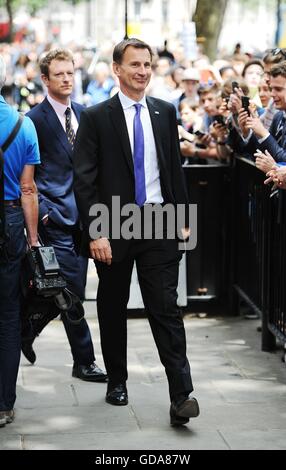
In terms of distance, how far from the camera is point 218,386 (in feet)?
23.9

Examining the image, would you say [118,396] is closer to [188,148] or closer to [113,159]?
[113,159]

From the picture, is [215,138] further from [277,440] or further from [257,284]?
[277,440]

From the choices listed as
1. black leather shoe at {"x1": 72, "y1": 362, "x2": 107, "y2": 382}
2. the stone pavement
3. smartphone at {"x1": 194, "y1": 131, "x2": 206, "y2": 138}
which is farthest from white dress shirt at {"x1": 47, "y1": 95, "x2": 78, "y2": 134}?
smartphone at {"x1": 194, "y1": 131, "x2": 206, "y2": 138}

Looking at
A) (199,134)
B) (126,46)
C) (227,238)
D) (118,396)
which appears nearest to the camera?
(126,46)

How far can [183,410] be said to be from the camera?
6.19 m

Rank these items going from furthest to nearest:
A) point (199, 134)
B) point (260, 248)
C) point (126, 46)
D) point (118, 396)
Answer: point (199, 134), point (260, 248), point (118, 396), point (126, 46)

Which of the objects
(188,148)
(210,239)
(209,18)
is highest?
(209,18)

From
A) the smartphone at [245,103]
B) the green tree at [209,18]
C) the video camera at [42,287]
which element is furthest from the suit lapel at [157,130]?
the green tree at [209,18]

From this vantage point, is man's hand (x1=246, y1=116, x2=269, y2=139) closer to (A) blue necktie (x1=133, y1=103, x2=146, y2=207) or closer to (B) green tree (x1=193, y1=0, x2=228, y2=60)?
(A) blue necktie (x1=133, y1=103, x2=146, y2=207)

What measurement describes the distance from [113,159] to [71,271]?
126 centimetres

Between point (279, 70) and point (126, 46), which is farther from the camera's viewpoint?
point (279, 70)

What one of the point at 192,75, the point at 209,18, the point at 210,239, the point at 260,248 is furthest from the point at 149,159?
the point at 209,18

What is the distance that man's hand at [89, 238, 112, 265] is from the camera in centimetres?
643

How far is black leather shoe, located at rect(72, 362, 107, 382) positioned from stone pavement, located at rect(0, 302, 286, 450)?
0.18 ft
